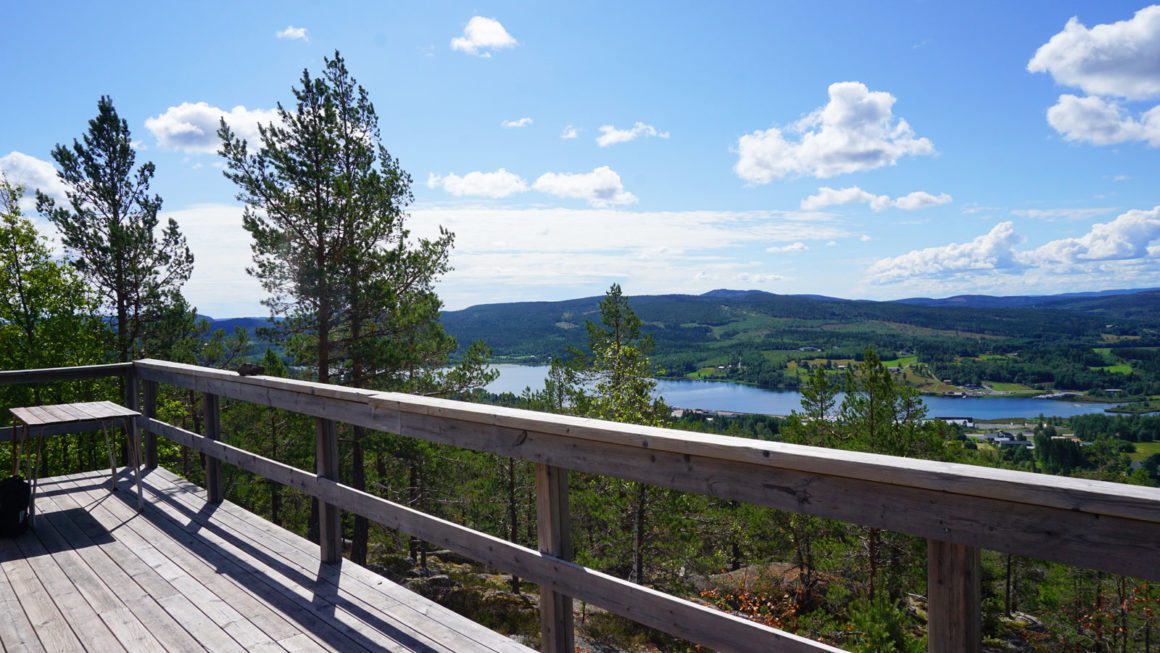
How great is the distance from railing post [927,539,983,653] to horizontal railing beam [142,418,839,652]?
0.23m

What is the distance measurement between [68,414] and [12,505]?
622 mm

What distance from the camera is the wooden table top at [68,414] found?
4.14 m

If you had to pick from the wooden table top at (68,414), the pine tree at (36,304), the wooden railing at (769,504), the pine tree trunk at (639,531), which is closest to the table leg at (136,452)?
the wooden table top at (68,414)

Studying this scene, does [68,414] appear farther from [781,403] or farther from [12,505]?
[781,403]

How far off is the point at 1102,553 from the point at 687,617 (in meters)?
0.98

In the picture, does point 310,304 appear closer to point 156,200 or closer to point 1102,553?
point 156,200

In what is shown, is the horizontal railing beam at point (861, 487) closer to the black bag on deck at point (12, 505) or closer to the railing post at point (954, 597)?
the railing post at point (954, 597)

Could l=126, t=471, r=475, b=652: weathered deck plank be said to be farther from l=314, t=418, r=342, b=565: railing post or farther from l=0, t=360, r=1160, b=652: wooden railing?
l=0, t=360, r=1160, b=652: wooden railing

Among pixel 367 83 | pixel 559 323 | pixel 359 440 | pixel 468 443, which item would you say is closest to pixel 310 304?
pixel 359 440

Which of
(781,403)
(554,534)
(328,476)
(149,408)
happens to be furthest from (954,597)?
(781,403)

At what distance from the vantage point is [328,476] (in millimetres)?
3357

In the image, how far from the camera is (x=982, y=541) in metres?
1.27

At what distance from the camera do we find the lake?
107 m

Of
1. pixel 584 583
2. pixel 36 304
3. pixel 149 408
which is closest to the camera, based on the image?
pixel 584 583
